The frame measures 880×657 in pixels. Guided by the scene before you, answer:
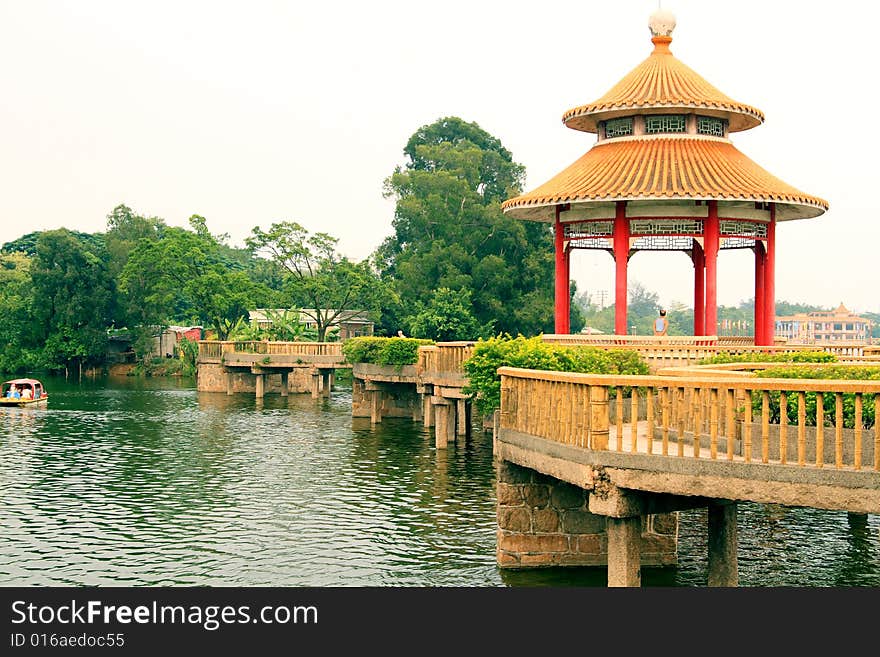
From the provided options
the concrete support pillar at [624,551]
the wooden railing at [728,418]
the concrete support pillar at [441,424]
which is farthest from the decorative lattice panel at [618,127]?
the concrete support pillar at [624,551]

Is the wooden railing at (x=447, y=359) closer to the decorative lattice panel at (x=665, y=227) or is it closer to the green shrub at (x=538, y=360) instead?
the green shrub at (x=538, y=360)

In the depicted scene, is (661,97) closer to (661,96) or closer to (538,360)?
(661,96)

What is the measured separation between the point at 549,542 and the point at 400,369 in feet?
88.0

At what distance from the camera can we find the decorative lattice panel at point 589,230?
114ft

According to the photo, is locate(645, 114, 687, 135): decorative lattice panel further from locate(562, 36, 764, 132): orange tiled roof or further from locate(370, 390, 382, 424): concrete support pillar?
locate(370, 390, 382, 424): concrete support pillar

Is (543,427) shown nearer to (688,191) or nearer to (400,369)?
(688,191)

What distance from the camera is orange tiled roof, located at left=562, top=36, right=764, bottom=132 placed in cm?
3281

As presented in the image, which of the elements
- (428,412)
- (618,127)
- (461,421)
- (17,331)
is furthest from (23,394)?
(17,331)

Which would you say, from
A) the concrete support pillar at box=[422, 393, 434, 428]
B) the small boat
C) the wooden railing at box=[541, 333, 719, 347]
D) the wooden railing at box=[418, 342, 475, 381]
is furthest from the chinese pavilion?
the small boat

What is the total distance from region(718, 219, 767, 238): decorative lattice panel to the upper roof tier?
3435mm

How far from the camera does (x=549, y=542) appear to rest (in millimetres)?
18250

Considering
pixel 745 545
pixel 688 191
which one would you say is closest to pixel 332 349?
pixel 688 191

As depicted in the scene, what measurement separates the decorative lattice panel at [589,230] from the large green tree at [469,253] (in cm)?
3771

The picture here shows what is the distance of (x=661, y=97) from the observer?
1297 inches
